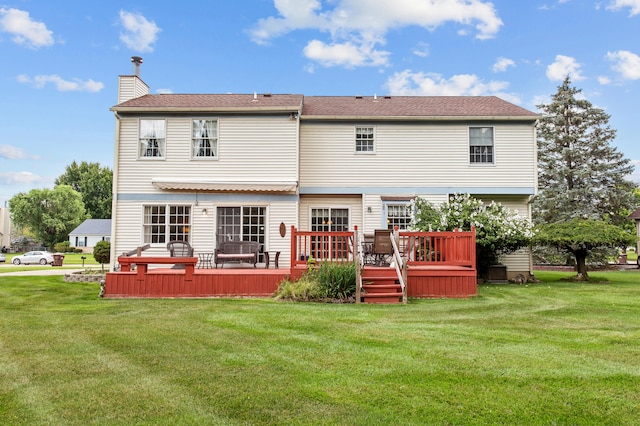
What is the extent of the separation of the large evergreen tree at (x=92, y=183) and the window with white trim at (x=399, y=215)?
57.6 metres

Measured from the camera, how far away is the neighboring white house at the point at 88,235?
5619cm

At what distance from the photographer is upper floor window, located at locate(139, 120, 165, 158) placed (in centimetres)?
1500

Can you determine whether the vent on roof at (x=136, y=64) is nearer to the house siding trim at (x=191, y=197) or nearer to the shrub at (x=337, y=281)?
the house siding trim at (x=191, y=197)

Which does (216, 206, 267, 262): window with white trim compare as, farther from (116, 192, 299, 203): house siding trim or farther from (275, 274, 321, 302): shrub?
(275, 274, 321, 302): shrub

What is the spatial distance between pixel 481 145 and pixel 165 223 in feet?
34.6

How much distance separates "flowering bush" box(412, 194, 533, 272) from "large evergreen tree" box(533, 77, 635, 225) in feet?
36.8

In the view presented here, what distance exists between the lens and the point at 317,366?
464 centimetres

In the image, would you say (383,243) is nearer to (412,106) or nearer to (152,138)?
(412,106)

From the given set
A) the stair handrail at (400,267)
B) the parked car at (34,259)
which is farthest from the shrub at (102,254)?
the parked car at (34,259)

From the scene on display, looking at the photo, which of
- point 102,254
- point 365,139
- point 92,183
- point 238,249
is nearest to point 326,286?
point 238,249

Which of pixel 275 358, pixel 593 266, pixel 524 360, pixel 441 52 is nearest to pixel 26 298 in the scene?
pixel 275 358

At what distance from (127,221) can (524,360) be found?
502 inches

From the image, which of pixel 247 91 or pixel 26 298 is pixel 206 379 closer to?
pixel 26 298

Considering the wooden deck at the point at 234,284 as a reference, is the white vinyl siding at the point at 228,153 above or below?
above
